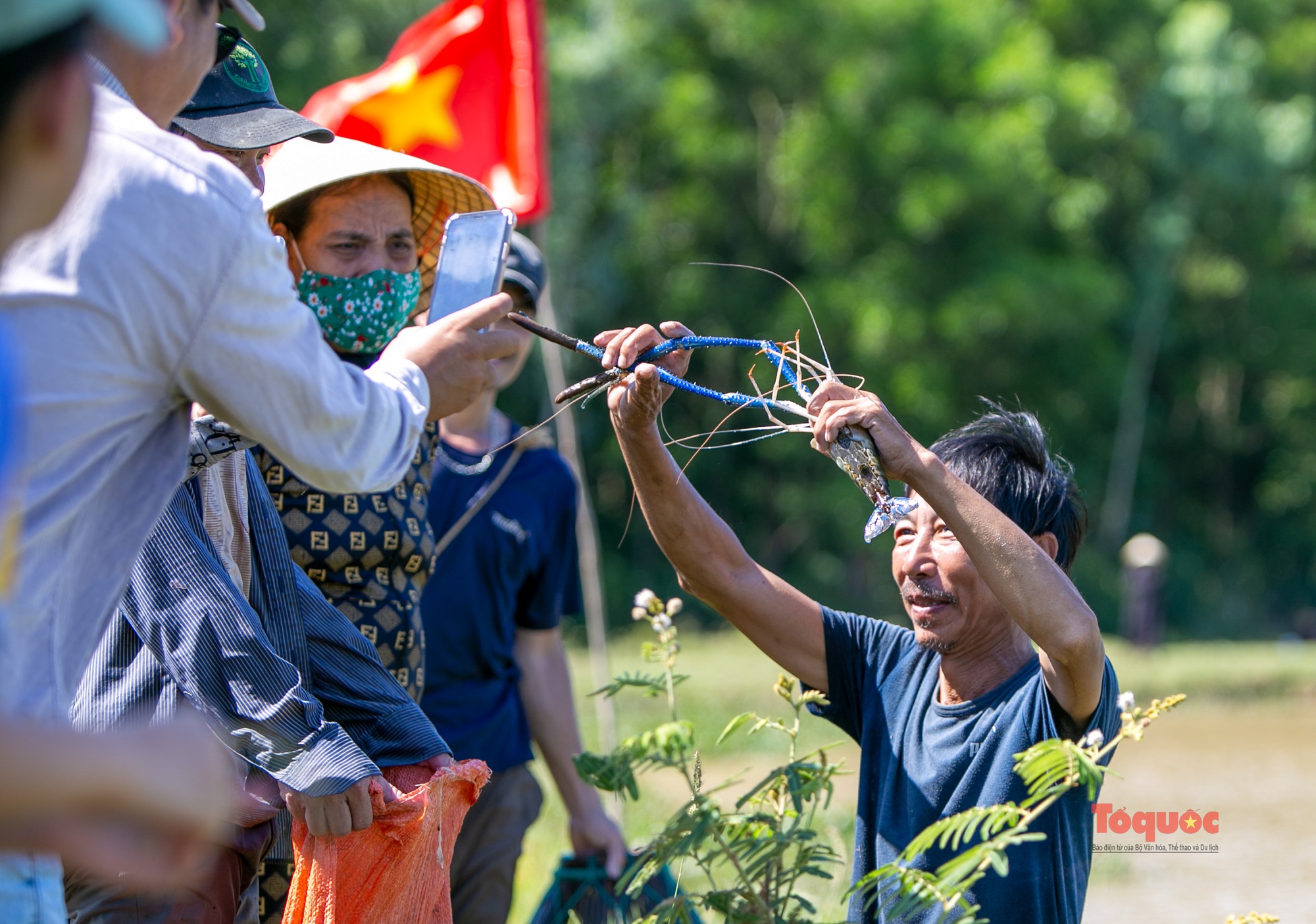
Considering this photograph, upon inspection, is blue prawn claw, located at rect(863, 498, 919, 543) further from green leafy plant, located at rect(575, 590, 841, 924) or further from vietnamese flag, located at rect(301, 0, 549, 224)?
vietnamese flag, located at rect(301, 0, 549, 224)

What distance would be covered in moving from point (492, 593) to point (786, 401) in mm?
1629

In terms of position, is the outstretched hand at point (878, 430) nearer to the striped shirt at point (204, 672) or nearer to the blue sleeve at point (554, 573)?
the striped shirt at point (204, 672)

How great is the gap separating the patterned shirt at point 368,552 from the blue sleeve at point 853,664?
86cm

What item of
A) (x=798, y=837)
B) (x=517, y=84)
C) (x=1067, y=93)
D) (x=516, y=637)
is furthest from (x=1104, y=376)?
(x=798, y=837)

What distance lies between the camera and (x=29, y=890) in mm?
1416

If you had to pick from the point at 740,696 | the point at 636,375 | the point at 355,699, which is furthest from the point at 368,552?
the point at 740,696

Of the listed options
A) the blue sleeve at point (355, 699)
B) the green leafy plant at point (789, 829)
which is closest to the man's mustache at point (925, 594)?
the green leafy plant at point (789, 829)

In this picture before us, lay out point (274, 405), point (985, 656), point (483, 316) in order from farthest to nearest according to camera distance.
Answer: point (985, 656) < point (483, 316) < point (274, 405)

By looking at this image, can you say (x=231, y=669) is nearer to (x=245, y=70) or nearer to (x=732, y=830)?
(x=732, y=830)

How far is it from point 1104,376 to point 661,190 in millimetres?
8049

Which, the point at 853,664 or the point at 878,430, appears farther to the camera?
the point at 853,664

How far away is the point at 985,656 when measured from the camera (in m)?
2.48

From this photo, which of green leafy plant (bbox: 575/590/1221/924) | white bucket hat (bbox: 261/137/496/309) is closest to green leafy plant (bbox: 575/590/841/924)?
green leafy plant (bbox: 575/590/1221/924)

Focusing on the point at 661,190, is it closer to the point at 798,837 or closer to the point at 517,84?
the point at 517,84
